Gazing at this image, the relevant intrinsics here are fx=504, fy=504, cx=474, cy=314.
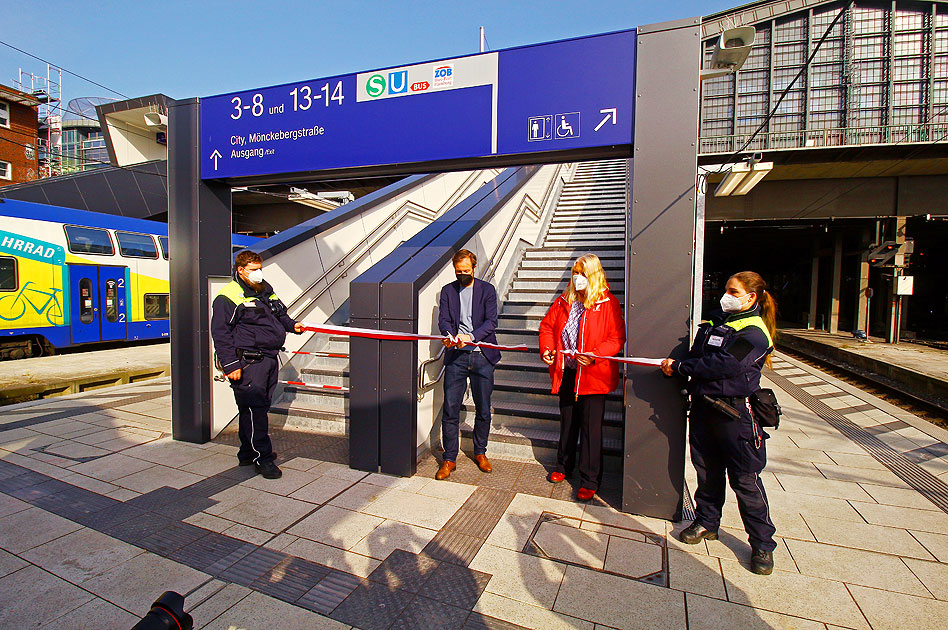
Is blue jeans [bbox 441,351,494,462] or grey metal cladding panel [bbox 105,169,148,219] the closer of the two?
blue jeans [bbox 441,351,494,462]

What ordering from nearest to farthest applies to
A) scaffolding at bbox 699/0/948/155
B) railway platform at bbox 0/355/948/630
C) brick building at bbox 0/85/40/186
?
railway platform at bbox 0/355/948/630 → scaffolding at bbox 699/0/948/155 → brick building at bbox 0/85/40/186

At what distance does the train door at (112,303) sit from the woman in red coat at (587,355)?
1343 centimetres

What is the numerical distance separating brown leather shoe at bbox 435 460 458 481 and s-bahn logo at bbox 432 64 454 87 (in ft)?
10.2

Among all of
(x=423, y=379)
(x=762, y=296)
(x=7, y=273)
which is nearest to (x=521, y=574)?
(x=423, y=379)

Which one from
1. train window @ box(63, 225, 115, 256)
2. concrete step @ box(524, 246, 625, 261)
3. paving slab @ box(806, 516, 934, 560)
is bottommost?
paving slab @ box(806, 516, 934, 560)

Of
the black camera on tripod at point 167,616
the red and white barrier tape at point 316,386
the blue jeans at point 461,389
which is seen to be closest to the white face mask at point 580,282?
the blue jeans at point 461,389

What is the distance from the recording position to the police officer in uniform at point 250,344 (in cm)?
418

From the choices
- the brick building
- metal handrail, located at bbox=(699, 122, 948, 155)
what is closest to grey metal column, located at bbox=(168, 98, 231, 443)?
metal handrail, located at bbox=(699, 122, 948, 155)

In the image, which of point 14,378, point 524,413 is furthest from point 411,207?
point 14,378

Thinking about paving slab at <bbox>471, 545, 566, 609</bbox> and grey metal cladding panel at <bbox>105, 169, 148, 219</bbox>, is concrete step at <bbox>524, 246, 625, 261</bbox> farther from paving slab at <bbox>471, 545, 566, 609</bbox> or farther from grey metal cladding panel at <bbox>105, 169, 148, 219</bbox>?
grey metal cladding panel at <bbox>105, 169, 148, 219</bbox>

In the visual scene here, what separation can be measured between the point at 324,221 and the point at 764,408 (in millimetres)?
6328

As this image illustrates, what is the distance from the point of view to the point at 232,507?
12.2 ft

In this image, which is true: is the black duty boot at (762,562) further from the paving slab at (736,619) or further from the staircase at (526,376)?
the staircase at (526,376)

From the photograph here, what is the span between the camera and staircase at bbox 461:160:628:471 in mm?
4738
